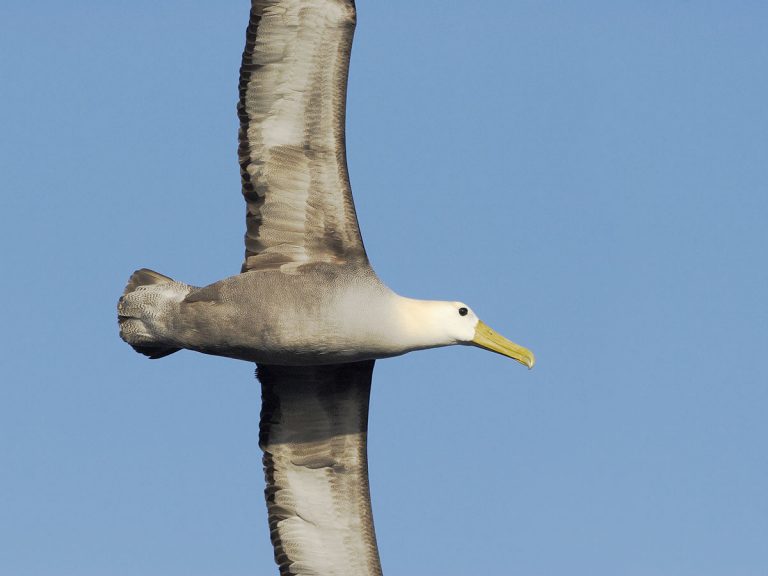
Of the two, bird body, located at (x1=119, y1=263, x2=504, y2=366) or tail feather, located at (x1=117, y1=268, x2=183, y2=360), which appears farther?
tail feather, located at (x1=117, y1=268, x2=183, y2=360)

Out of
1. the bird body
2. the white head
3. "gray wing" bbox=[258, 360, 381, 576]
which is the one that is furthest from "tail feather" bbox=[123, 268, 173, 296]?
the white head

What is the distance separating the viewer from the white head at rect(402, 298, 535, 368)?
57.6 ft

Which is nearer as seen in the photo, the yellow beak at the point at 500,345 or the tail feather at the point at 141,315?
the tail feather at the point at 141,315

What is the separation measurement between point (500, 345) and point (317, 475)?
8.56 feet

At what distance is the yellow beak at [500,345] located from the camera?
18.1m

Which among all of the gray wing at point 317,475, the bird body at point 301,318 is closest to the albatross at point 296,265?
the bird body at point 301,318

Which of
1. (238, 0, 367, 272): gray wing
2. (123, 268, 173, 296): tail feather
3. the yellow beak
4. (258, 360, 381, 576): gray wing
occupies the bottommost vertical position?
(258, 360, 381, 576): gray wing

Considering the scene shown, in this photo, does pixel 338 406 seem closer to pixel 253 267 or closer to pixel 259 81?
pixel 253 267

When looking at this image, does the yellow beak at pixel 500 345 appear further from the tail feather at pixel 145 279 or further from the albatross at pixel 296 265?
the tail feather at pixel 145 279

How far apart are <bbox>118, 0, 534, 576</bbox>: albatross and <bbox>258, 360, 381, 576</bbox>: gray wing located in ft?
1.33

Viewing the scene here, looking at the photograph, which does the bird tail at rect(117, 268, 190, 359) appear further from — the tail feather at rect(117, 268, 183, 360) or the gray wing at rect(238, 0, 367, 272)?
the gray wing at rect(238, 0, 367, 272)

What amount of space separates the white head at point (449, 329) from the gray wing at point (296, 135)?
76 cm

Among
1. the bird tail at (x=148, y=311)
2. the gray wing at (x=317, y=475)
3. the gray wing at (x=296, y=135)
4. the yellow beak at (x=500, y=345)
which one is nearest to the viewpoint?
the gray wing at (x=296, y=135)

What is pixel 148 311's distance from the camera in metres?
17.8
